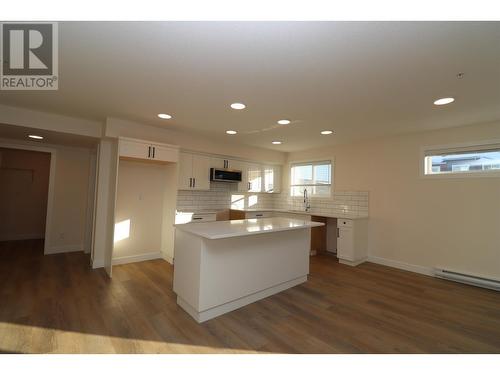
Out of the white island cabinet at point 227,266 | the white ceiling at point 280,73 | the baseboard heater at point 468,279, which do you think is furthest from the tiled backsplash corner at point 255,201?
the white island cabinet at point 227,266

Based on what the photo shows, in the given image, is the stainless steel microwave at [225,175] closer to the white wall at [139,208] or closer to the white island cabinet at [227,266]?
the white wall at [139,208]

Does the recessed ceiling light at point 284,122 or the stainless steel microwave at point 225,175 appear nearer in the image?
the recessed ceiling light at point 284,122

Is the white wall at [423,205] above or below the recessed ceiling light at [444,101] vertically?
below

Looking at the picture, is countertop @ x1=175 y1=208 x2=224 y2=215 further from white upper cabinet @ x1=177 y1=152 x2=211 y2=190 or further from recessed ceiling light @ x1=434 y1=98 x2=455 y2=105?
recessed ceiling light @ x1=434 y1=98 x2=455 y2=105

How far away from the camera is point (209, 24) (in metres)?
1.49

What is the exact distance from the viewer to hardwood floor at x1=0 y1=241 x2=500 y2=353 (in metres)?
1.92

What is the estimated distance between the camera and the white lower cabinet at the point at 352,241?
4.21m

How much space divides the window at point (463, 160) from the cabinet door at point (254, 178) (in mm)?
3292

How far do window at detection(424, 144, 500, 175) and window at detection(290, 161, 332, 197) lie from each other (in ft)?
6.12

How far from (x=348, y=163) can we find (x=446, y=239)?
209 cm

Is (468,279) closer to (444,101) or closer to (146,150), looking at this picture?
(444,101)

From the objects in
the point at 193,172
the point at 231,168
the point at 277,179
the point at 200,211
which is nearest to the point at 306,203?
the point at 277,179

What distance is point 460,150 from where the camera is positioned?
11.7 feet
